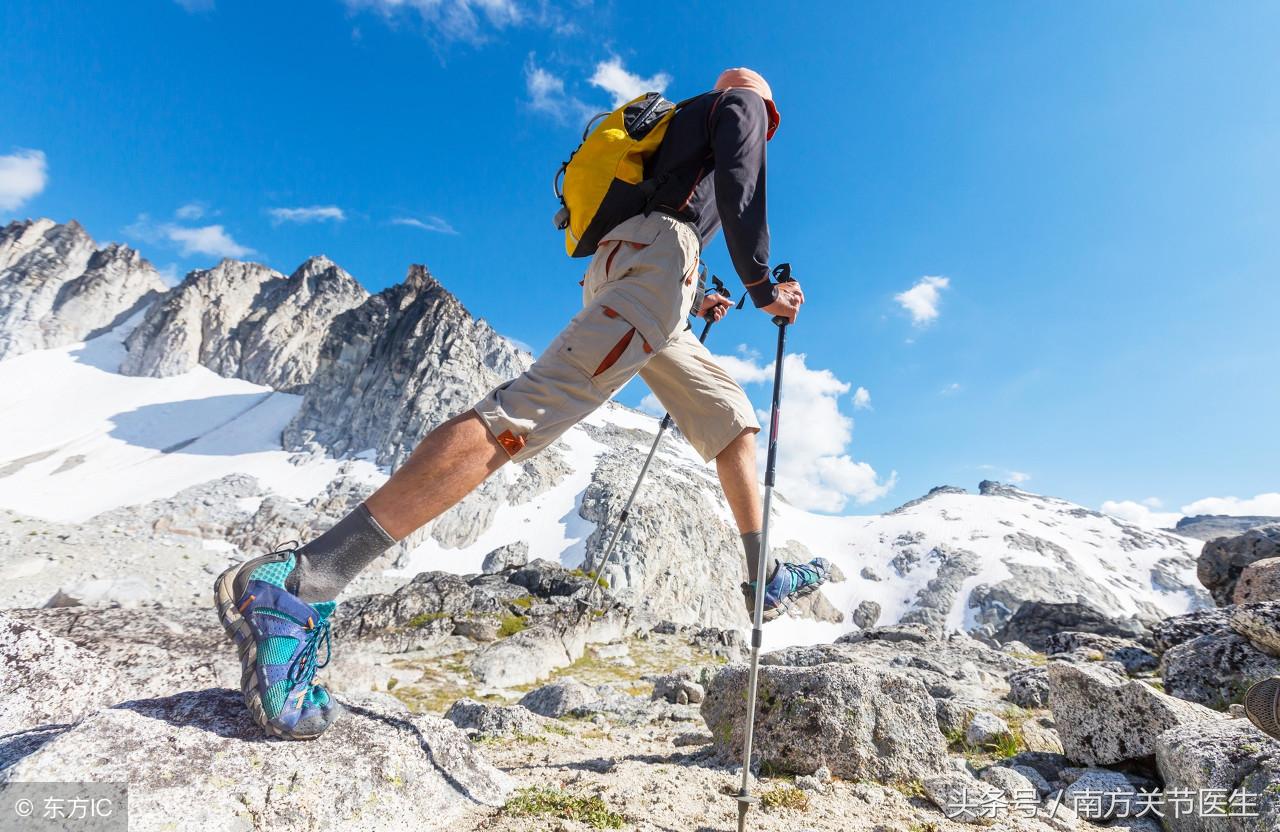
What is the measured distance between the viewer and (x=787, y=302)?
3.88m

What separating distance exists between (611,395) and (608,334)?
458mm

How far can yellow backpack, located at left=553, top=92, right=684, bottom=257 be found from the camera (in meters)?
3.66

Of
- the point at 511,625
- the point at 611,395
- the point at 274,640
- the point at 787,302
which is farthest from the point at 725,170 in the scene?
the point at 511,625

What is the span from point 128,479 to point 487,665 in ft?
374

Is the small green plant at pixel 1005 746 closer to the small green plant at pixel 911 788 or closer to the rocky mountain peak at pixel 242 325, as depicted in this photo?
the small green plant at pixel 911 788

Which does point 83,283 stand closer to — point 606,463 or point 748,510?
point 606,463

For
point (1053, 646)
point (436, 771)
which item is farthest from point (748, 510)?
point (1053, 646)

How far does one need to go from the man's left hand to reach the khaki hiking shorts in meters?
1.45

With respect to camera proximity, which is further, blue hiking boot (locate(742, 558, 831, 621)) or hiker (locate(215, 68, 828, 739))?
blue hiking boot (locate(742, 558, 831, 621))

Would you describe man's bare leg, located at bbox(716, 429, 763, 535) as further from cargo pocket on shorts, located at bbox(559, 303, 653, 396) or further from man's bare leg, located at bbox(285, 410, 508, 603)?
man's bare leg, located at bbox(285, 410, 508, 603)

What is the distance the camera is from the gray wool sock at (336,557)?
2701mm

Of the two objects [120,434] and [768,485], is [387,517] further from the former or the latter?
[120,434]

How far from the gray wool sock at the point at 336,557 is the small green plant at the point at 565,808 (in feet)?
4.52

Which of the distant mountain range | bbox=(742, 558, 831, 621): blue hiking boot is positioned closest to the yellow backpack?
bbox=(742, 558, 831, 621): blue hiking boot
